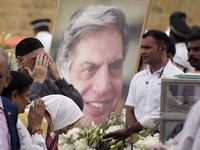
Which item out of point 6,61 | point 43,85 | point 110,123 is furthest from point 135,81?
point 6,61

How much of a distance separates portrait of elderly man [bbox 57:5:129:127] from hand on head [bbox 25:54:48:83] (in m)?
1.51

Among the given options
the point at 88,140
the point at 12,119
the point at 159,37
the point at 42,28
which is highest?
the point at 159,37

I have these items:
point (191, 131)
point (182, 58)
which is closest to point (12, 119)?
point (191, 131)

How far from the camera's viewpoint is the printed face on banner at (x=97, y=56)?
29.4 feet

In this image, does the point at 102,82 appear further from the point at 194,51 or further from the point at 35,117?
the point at 35,117

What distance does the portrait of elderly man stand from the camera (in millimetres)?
8984

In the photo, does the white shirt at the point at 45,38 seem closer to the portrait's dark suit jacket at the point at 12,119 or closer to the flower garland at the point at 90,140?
the flower garland at the point at 90,140

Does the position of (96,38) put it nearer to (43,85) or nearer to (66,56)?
(66,56)

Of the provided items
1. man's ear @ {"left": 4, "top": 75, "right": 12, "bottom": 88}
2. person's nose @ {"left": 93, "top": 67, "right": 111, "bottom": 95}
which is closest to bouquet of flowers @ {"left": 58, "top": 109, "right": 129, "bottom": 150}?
person's nose @ {"left": 93, "top": 67, "right": 111, "bottom": 95}

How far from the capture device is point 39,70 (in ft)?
24.3

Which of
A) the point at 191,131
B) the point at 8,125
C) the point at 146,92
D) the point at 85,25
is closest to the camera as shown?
the point at 191,131

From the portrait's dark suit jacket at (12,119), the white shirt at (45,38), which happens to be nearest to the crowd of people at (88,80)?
the portrait's dark suit jacket at (12,119)

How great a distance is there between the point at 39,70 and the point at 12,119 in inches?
76.0

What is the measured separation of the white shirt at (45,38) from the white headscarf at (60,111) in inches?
258
